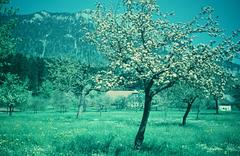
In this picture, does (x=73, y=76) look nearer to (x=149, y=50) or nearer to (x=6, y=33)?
(x=6, y=33)

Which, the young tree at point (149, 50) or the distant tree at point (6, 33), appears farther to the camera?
the distant tree at point (6, 33)

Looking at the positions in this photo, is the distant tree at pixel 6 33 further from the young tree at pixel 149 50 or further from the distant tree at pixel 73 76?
the distant tree at pixel 73 76

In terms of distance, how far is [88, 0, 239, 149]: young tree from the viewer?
18.6 m

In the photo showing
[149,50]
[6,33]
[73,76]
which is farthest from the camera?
[73,76]

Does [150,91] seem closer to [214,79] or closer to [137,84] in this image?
[137,84]

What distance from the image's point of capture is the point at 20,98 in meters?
24.7

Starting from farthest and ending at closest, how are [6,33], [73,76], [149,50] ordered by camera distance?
[73,76] → [6,33] → [149,50]

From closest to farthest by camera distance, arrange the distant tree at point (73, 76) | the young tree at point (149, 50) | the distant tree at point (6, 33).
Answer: the young tree at point (149, 50) → the distant tree at point (6, 33) → the distant tree at point (73, 76)

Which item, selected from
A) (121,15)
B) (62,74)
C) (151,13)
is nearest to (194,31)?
(151,13)

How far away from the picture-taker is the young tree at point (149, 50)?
18594mm

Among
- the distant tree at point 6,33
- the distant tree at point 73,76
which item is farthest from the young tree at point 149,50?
the distant tree at point 73,76

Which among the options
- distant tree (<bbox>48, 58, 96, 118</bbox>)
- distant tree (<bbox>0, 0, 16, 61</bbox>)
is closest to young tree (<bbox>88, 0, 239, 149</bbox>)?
distant tree (<bbox>0, 0, 16, 61</bbox>)

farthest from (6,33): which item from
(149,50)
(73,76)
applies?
(73,76)

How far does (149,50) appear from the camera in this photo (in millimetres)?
19719
